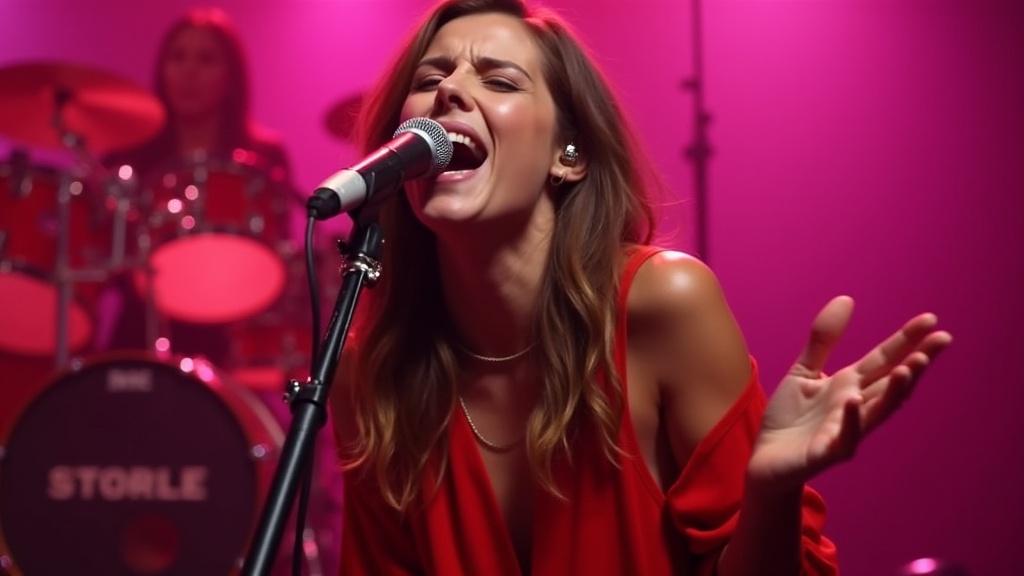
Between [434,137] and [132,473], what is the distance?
7.78 ft

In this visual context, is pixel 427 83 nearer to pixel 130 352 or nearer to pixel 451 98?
pixel 451 98

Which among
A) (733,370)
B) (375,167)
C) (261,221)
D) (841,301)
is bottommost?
(261,221)

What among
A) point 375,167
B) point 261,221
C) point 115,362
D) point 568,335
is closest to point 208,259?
point 261,221

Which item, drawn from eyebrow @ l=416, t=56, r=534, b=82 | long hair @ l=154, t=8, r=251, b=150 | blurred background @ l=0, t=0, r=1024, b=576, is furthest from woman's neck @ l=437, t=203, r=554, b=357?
long hair @ l=154, t=8, r=251, b=150

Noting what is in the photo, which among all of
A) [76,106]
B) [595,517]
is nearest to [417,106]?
[595,517]

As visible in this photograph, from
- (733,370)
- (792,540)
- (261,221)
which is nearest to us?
(792,540)

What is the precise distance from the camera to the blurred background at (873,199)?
405 centimetres

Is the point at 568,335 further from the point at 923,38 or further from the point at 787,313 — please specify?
the point at 923,38

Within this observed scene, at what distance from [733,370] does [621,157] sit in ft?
1.36

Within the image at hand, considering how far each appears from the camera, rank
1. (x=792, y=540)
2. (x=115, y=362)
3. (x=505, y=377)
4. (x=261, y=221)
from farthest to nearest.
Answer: (x=261, y=221)
(x=115, y=362)
(x=505, y=377)
(x=792, y=540)

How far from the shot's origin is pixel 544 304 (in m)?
1.89

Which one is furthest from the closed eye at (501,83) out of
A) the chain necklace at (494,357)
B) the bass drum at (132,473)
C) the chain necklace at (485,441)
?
the bass drum at (132,473)

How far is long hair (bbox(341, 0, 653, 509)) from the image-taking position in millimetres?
1832

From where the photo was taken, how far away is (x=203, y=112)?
179 inches
